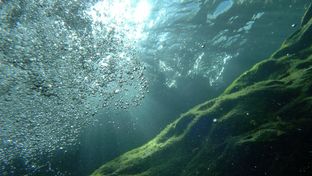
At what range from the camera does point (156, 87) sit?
2855cm

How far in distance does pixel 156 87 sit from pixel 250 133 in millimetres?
19843

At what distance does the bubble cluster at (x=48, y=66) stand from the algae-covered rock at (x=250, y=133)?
6.70 metres

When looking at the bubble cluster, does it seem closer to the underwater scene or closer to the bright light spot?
the underwater scene

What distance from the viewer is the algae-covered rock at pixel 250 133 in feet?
25.8

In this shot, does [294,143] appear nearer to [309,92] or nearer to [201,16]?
[309,92]

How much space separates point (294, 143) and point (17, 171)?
26.2 metres

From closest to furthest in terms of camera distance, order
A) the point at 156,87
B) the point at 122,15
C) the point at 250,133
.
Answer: the point at 250,133 < the point at 122,15 < the point at 156,87

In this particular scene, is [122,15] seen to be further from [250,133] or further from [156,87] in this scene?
[156,87]

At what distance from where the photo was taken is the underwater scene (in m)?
9.26

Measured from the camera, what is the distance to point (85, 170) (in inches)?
1046

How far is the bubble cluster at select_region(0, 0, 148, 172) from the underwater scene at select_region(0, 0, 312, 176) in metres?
0.07

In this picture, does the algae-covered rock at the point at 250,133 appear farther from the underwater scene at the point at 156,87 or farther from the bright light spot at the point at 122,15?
the bright light spot at the point at 122,15

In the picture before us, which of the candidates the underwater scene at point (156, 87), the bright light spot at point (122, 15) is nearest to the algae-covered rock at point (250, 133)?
the underwater scene at point (156, 87)

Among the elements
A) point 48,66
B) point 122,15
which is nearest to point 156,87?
point 122,15
